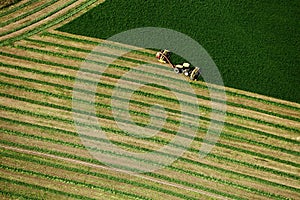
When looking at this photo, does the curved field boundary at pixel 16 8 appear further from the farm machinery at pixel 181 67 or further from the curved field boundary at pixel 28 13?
the farm machinery at pixel 181 67

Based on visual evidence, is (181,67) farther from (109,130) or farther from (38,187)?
(38,187)

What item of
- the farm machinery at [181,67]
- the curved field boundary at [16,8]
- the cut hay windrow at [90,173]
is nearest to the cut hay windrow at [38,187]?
the cut hay windrow at [90,173]

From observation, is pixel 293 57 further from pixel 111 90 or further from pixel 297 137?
pixel 111 90

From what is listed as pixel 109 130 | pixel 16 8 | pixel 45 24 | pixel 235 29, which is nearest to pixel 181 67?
pixel 235 29

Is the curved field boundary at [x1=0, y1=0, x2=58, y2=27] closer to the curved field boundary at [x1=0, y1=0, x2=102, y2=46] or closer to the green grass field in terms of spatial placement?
the green grass field

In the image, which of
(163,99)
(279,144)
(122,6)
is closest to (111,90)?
(163,99)
